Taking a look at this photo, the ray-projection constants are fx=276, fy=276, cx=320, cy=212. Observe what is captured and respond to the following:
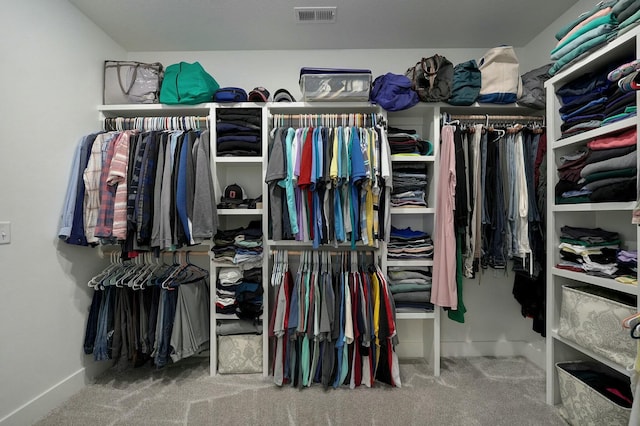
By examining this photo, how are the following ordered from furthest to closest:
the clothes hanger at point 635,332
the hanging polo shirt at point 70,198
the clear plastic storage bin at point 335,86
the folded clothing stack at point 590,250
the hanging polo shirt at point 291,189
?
the clear plastic storage bin at point 335,86 → the hanging polo shirt at point 291,189 → the hanging polo shirt at point 70,198 → the folded clothing stack at point 590,250 → the clothes hanger at point 635,332

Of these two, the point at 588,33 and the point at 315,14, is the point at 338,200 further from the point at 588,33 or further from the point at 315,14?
the point at 588,33

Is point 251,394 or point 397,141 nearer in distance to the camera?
point 251,394

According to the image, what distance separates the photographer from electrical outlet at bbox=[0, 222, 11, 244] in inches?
56.1

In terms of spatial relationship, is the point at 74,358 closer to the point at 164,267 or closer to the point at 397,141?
the point at 164,267

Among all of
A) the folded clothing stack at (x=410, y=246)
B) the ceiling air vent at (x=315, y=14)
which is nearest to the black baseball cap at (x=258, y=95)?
the ceiling air vent at (x=315, y=14)

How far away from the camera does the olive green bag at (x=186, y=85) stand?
1962 millimetres

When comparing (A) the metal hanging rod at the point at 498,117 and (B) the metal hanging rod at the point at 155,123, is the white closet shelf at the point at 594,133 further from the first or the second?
(B) the metal hanging rod at the point at 155,123

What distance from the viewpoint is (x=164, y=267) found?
2109 mm

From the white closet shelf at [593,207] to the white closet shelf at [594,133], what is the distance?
34 centimetres

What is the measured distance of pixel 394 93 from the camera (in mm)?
1905

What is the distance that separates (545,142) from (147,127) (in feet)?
9.22

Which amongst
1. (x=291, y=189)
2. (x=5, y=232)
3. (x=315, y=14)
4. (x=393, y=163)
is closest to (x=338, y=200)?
(x=291, y=189)

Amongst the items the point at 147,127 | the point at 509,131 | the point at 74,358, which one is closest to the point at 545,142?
the point at 509,131

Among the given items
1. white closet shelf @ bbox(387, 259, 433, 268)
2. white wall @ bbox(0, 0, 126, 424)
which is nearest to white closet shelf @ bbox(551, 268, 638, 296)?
white closet shelf @ bbox(387, 259, 433, 268)
